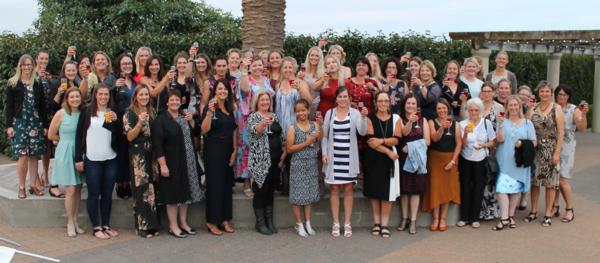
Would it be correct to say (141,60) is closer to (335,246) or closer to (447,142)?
(335,246)

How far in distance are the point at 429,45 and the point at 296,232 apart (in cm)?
810

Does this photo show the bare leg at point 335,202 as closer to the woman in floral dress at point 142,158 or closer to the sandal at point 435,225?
the sandal at point 435,225

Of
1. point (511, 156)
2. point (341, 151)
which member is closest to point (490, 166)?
point (511, 156)

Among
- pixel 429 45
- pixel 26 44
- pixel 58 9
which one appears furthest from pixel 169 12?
pixel 429 45

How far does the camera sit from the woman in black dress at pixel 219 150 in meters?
6.56

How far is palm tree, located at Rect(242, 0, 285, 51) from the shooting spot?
31.4ft

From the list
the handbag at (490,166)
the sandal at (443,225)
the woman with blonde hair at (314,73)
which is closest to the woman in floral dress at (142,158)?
the woman with blonde hair at (314,73)

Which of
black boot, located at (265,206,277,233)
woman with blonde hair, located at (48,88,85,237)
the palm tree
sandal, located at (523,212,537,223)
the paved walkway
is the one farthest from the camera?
the palm tree

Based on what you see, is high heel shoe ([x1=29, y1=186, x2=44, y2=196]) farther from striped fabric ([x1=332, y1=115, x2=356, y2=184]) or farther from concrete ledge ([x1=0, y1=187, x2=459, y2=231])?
striped fabric ([x1=332, y1=115, x2=356, y2=184])

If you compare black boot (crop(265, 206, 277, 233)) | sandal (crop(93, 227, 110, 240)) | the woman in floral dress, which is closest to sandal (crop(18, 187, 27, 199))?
sandal (crop(93, 227, 110, 240))

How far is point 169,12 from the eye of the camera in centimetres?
1930

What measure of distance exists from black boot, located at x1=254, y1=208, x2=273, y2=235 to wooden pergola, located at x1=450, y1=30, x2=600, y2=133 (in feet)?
26.0

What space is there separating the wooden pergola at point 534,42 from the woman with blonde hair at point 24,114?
934 cm

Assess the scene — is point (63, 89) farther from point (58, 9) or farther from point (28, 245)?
point (58, 9)
